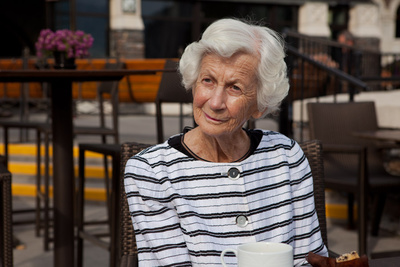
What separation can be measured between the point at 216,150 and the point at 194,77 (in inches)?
9.1

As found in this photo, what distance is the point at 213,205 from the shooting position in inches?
68.5

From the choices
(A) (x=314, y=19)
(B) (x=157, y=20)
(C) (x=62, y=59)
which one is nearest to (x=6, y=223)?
(C) (x=62, y=59)

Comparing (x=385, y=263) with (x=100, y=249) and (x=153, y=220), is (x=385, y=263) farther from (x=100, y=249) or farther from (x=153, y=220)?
(x=100, y=249)

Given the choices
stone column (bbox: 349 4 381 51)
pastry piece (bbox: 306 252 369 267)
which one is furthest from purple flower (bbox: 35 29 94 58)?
stone column (bbox: 349 4 381 51)

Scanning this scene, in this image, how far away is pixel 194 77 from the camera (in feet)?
6.03

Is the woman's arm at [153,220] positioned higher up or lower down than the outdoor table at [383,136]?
higher up

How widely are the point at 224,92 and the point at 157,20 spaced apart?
1533 centimetres

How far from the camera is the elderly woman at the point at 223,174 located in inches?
67.0

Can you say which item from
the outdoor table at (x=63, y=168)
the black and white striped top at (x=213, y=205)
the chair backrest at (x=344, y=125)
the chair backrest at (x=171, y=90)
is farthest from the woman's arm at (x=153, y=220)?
the chair backrest at (x=344, y=125)

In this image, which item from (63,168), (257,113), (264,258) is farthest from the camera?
(63,168)

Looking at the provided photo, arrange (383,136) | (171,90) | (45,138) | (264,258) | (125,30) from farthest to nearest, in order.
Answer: (125,30) < (45,138) < (383,136) < (171,90) < (264,258)

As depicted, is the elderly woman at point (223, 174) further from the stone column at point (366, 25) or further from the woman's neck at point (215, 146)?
the stone column at point (366, 25)

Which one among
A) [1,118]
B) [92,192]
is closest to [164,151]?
[92,192]

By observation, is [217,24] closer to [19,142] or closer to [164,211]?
[164,211]
